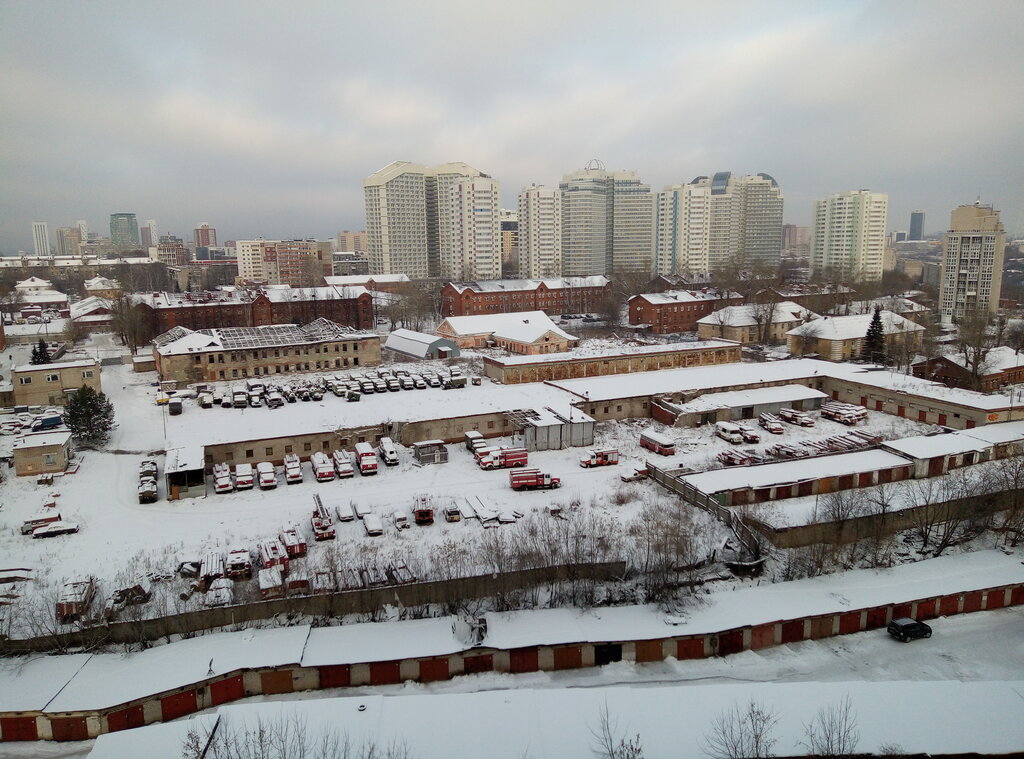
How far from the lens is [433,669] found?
33.1 ft

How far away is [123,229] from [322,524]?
165608mm

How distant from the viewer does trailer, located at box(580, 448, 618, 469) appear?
17.8 m

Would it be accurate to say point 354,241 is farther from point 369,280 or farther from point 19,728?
point 19,728

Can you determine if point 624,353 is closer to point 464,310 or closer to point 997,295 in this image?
point 464,310

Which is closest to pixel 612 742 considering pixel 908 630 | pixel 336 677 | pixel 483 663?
pixel 483 663

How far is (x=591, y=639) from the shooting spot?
1041cm

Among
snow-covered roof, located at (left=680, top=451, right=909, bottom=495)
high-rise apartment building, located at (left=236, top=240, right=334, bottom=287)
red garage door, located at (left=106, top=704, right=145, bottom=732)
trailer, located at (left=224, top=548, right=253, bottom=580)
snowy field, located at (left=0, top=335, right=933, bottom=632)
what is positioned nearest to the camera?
red garage door, located at (left=106, top=704, right=145, bottom=732)

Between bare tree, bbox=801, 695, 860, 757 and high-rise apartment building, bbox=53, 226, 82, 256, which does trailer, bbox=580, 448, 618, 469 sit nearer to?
bare tree, bbox=801, 695, 860, 757

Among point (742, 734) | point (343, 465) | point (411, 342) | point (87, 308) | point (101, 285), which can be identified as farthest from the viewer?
point (101, 285)

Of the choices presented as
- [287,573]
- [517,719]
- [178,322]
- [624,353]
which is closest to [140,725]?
[287,573]

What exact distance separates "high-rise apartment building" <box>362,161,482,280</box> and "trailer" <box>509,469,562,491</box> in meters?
55.7

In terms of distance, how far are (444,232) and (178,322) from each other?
39030mm

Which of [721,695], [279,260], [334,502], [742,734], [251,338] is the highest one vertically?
[279,260]

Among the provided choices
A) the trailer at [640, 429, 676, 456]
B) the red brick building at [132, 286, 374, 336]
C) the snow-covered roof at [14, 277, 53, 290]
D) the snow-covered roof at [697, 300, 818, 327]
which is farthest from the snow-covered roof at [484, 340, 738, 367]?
the snow-covered roof at [14, 277, 53, 290]
